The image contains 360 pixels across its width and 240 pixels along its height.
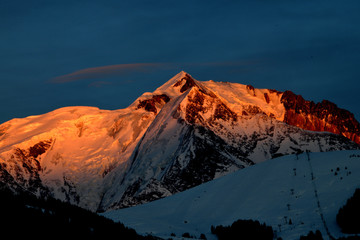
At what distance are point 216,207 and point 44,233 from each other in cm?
2362

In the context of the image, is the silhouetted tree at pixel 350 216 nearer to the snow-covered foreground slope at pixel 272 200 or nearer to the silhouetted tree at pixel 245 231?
the snow-covered foreground slope at pixel 272 200

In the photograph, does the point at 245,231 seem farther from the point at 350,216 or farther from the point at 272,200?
the point at 272,200

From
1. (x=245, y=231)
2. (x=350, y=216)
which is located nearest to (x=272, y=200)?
(x=245, y=231)

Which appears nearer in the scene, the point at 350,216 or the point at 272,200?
the point at 350,216

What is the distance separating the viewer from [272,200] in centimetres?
5947

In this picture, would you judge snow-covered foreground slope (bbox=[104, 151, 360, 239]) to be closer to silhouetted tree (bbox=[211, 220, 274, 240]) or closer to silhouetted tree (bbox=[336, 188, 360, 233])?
silhouetted tree (bbox=[336, 188, 360, 233])

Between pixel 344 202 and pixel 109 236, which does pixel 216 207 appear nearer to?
pixel 344 202

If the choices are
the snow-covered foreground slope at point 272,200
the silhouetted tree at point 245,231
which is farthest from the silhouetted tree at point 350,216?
the silhouetted tree at point 245,231

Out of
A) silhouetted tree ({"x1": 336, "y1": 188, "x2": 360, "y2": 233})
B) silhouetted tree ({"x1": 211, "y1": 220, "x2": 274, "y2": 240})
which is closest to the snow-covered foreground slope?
silhouetted tree ({"x1": 336, "y1": 188, "x2": 360, "y2": 233})

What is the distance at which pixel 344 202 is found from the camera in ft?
174

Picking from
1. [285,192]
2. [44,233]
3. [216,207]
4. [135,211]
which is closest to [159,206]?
[135,211]

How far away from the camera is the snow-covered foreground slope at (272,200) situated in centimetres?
5375

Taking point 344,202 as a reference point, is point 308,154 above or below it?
above

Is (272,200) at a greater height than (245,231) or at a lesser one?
greater
